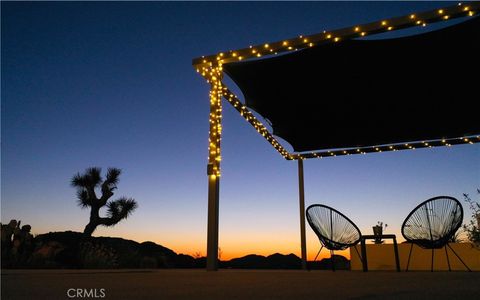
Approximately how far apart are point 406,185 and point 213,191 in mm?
6847

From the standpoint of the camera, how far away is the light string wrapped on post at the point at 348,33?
3.45 metres

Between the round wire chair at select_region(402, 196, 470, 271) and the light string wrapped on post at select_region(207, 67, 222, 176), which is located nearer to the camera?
the light string wrapped on post at select_region(207, 67, 222, 176)

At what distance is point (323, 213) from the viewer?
582 centimetres

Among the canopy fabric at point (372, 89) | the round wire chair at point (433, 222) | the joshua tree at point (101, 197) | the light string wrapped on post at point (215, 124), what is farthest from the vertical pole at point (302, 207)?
the joshua tree at point (101, 197)

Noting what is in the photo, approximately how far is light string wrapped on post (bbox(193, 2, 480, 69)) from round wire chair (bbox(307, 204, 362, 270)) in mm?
2654

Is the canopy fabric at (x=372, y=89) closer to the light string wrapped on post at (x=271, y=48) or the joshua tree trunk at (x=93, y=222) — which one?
the light string wrapped on post at (x=271, y=48)

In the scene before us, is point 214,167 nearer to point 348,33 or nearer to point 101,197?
point 348,33

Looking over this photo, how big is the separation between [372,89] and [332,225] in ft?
7.40

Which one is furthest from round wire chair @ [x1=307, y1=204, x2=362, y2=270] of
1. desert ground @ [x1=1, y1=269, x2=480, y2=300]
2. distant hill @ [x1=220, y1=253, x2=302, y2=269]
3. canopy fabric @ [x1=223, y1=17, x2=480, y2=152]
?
distant hill @ [x1=220, y1=253, x2=302, y2=269]

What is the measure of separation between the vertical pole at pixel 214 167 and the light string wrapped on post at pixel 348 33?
28 centimetres

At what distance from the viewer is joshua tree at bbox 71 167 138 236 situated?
10.3 meters

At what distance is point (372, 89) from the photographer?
5.16m

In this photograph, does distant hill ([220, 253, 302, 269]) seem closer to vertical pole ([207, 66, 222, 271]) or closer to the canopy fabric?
the canopy fabric

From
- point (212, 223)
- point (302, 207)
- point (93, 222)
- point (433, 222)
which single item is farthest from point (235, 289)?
point (93, 222)
